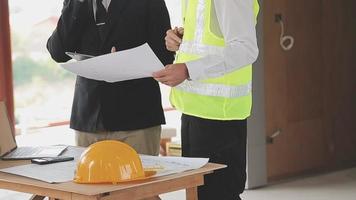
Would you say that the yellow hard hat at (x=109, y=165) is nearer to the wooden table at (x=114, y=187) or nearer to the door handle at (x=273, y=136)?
the wooden table at (x=114, y=187)

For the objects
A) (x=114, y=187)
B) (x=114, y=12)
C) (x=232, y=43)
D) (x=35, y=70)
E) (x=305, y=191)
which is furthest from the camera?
(x=35, y=70)

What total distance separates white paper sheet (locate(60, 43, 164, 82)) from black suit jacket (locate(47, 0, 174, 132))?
1.21ft

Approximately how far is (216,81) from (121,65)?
31 cm

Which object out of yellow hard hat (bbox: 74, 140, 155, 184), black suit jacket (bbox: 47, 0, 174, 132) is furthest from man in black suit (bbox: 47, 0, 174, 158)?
yellow hard hat (bbox: 74, 140, 155, 184)

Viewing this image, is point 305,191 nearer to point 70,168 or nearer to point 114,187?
point 70,168

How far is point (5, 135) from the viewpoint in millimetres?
2525

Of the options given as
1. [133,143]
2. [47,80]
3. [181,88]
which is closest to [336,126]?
[47,80]

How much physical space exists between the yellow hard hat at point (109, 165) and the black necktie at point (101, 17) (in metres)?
0.85

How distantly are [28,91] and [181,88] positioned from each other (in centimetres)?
278

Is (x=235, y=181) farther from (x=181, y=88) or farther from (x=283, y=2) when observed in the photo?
(x=283, y=2)

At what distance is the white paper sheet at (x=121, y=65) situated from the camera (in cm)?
212

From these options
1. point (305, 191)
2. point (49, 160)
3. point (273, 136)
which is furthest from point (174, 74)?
point (273, 136)

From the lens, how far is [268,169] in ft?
16.3

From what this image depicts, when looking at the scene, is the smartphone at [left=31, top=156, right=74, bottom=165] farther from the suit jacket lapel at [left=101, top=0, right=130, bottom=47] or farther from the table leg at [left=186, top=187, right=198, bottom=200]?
the suit jacket lapel at [left=101, top=0, right=130, bottom=47]
